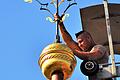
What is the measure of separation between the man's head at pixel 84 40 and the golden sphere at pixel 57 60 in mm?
623

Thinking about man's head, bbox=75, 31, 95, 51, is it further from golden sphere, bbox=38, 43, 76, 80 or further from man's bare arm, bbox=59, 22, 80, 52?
golden sphere, bbox=38, 43, 76, 80

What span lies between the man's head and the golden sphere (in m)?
0.62

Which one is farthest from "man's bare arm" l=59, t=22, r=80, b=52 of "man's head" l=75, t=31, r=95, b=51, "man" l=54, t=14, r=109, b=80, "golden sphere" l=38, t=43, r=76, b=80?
"golden sphere" l=38, t=43, r=76, b=80

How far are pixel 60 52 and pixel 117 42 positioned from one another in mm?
2130

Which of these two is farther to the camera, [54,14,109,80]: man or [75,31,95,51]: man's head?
[75,31,95,51]: man's head

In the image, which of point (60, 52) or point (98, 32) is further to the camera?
point (98, 32)

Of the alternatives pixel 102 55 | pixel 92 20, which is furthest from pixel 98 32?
pixel 102 55

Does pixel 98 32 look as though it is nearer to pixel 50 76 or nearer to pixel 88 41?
pixel 88 41

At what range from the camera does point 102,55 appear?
13.3 metres

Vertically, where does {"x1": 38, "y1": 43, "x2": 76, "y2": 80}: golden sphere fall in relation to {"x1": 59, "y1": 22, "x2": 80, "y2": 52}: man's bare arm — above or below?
below

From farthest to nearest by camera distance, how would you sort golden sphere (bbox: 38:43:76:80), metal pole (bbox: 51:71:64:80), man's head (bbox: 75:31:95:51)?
man's head (bbox: 75:31:95:51), golden sphere (bbox: 38:43:76:80), metal pole (bbox: 51:71:64:80)

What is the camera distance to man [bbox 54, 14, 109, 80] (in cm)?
1317

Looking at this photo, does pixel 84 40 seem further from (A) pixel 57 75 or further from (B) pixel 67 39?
(A) pixel 57 75

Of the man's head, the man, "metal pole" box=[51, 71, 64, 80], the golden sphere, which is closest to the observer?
"metal pole" box=[51, 71, 64, 80]
